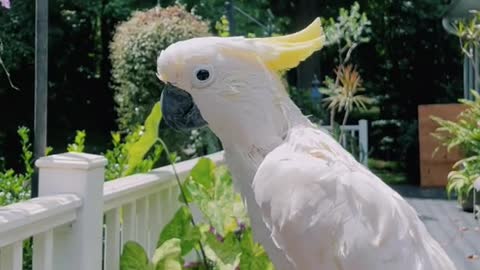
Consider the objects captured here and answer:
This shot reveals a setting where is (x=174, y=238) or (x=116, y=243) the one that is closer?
(x=116, y=243)

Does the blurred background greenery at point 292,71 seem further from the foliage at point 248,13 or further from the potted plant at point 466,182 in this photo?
the potted plant at point 466,182

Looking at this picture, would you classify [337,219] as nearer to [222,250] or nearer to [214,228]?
[222,250]

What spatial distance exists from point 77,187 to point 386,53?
1109cm

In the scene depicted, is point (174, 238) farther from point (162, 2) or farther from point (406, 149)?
point (162, 2)

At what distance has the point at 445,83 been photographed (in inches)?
460

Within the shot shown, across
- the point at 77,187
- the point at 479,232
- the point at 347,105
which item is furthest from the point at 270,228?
the point at 347,105

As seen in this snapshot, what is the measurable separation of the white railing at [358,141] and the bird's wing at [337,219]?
6056 millimetres

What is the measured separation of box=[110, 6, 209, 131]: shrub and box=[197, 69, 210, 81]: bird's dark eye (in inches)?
163

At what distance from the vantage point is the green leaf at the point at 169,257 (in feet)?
6.55

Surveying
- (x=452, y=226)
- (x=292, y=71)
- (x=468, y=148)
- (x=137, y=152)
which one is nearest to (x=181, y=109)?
(x=137, y=152)

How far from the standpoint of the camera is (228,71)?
154cm

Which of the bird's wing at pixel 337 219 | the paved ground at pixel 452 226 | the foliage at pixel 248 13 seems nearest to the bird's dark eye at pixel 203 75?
the bird's wing at pixel 337 219

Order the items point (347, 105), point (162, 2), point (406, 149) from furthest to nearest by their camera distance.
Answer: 1. point (162, 2)
2. point (406, 149)
3. point (347, 105)

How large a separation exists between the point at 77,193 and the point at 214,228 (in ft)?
2.86
